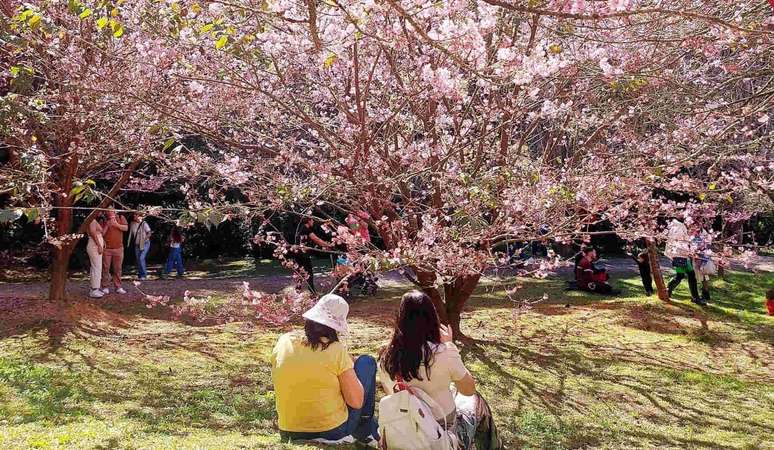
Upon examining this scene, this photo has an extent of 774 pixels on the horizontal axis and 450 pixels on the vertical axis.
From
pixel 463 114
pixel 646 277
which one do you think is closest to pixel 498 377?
pixel 463 114

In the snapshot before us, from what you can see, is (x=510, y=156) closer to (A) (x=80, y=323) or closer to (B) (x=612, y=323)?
(B) (x=612, y=323)

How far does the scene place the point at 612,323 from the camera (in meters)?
11.0

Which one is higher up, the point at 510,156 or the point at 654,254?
the point at 510,156

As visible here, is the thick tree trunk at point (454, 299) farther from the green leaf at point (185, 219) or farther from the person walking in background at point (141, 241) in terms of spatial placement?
the person walking in background at point (141, 241)

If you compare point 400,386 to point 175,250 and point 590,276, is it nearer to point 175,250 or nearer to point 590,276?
point 590,276

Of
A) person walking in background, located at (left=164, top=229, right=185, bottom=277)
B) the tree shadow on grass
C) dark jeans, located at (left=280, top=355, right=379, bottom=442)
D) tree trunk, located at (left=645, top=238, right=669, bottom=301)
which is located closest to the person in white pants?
person walking in background, located at (left=164, top=229, right=185, bottom=277)

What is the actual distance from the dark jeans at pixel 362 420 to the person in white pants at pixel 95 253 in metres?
7.10

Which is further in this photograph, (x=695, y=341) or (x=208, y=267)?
(x=208, y=267)

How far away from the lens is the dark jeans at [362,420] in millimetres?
4773

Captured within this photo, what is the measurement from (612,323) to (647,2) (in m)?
5.56

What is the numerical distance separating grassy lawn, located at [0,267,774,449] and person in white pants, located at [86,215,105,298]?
2.85 feet

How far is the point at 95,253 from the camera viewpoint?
11.2m

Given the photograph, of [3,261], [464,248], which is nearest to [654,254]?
[464,248]

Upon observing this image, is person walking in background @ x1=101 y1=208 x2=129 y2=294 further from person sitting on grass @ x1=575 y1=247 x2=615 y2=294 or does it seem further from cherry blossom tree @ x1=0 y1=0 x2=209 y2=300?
person sitting on grass @ x1=575 y1=247 x2=615 y2=294
